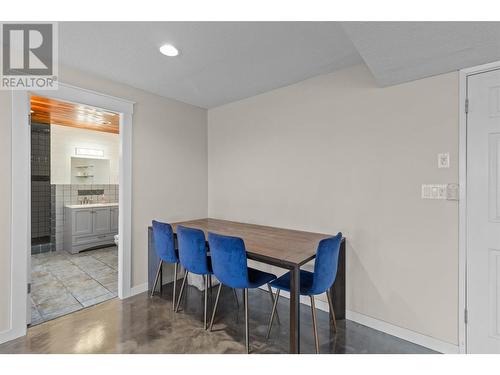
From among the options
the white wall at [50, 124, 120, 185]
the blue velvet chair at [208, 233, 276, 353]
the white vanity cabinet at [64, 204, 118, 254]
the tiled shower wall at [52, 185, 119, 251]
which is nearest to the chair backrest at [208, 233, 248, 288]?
the blue velvet chair at [208, 233, 276, 353]

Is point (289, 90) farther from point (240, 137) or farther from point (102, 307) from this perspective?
point (102, 307)

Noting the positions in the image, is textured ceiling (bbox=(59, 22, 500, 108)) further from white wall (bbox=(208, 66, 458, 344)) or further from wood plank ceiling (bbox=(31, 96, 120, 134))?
wood plank ceiling (bbox=(31, 96, 120, 134))

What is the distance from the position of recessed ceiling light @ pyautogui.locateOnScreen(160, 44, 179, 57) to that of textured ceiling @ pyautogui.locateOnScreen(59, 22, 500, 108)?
0.05 meters

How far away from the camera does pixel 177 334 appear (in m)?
2.16

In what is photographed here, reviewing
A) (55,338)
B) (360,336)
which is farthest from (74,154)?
(360,336)

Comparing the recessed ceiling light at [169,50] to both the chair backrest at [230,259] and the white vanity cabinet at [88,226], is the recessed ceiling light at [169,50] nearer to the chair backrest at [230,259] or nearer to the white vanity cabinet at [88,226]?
the chair backrest at [230,259]

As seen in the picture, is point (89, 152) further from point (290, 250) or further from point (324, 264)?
point (324, 264)

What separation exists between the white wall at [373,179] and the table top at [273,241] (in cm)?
21

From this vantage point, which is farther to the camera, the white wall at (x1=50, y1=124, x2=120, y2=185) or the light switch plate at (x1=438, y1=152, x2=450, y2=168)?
the white wall at (x1=50, y1=124, x2=120, y2=185)

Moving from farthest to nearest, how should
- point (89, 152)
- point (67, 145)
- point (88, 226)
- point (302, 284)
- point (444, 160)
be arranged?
point (89, 152)
point (67, 145)
point (88, 226)
point (302, 284)
point (444, 160)

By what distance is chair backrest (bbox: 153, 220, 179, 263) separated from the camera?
2.56 meters

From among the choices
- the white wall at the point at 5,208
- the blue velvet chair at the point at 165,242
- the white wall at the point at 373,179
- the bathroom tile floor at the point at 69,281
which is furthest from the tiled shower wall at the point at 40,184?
the white wall at the point at 373,179

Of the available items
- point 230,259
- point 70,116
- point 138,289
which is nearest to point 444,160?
point 230,259

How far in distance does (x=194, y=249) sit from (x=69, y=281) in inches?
86.2
